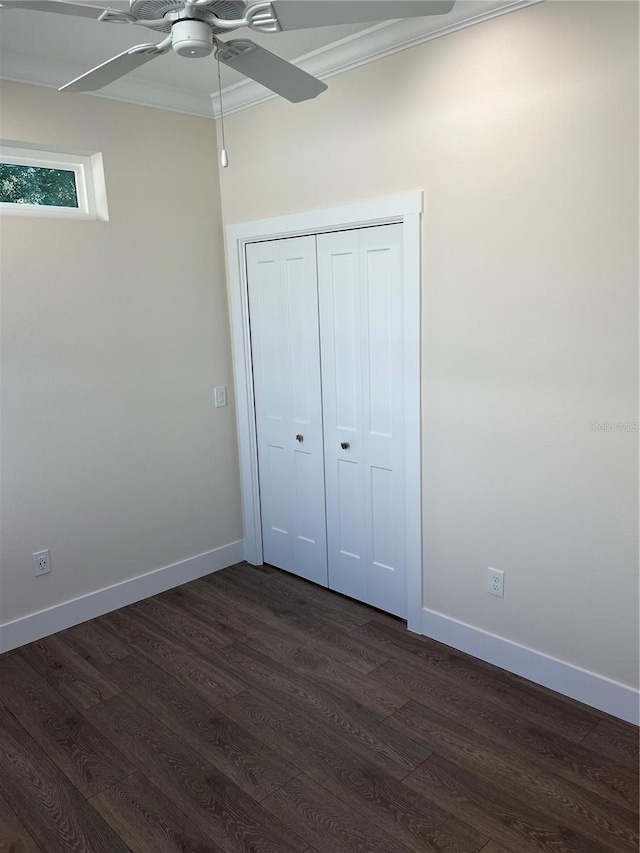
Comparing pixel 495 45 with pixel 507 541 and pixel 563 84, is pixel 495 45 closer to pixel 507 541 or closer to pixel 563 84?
pixel 563 84

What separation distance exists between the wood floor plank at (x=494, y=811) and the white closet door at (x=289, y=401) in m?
1.50

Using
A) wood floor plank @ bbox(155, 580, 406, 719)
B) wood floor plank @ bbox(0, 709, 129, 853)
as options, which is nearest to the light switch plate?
wood floor plank @ bbox(155, 580, 406, 719)

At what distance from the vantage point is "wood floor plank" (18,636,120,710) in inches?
107

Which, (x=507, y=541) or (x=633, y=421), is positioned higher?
(x=633, y=421)

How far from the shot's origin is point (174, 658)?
118 inches

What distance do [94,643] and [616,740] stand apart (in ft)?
7.64

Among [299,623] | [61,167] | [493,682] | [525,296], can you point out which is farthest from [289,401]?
[493,682]

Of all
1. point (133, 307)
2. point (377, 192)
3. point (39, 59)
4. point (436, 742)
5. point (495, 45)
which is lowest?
point (436, 742)

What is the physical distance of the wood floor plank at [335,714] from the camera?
90.4 inches

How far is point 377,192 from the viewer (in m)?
2.89

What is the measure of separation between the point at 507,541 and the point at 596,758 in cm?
83

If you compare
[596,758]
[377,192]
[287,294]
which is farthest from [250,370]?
[596,758]

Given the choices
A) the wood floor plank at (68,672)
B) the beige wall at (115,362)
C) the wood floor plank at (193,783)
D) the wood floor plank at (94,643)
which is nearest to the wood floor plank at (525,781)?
the wood floor plank at (193,783)

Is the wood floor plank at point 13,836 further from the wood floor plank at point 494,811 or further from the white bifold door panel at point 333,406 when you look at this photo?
the white bifold door panel at point 333,406
